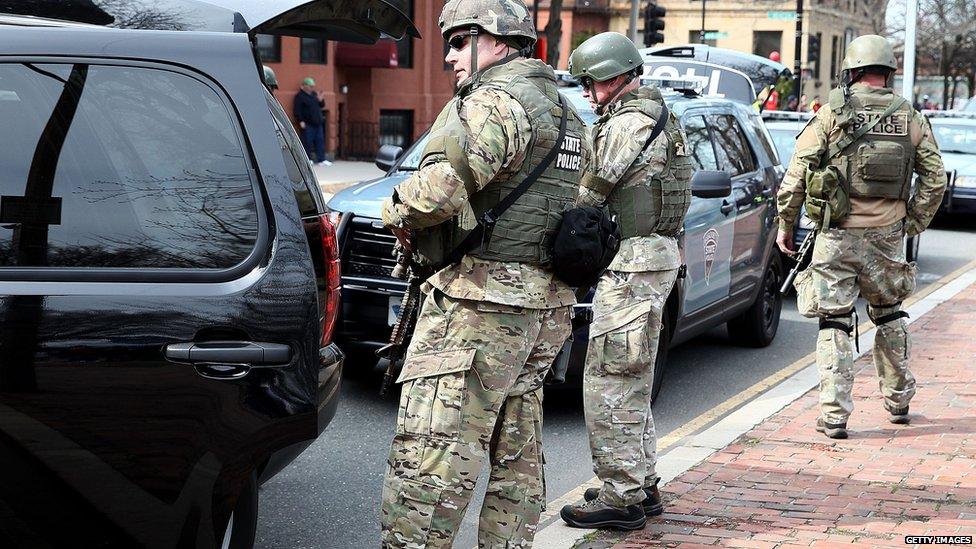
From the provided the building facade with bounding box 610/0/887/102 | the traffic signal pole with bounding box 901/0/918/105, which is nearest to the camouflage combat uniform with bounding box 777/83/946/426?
the traffic signal pole with bounding box 901/0/918/105

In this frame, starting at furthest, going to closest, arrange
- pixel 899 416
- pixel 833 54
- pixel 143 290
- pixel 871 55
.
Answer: pixel 833 54 → pixel 899 416 → pixel 871 55 → pixel 143 290

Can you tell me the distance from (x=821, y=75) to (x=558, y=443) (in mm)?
59365

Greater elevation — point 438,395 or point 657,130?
point 657,130

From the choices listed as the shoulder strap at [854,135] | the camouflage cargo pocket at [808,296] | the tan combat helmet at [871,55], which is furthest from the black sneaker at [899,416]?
the tan combat helmet at [871,55]

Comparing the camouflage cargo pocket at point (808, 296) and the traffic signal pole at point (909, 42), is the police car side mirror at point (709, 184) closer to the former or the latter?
the camouflage cargo pocket at point (808, 296)

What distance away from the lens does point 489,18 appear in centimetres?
387

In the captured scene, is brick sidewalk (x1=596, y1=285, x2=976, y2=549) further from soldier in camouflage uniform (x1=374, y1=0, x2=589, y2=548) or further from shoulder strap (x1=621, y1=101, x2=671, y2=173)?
shoulder strap (x1=621, y1=101, x2=671, y2=173)

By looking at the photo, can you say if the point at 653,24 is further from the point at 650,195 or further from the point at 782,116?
the point at 650,195

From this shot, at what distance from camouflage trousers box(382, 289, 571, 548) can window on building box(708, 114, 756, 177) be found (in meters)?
4.74

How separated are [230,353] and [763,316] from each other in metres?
6.76

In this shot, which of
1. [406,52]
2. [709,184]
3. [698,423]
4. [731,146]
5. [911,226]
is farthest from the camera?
[406,52]

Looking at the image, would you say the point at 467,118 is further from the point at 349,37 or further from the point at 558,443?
the point at 558,443

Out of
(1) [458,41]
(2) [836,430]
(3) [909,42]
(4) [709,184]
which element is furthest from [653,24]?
(1) [458,41]

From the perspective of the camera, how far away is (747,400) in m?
7.80
